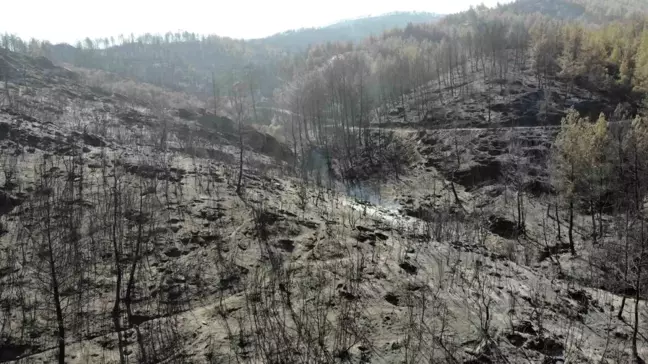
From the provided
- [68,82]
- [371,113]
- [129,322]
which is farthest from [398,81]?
[129,322]

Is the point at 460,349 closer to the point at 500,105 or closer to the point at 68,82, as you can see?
the point at 500,105

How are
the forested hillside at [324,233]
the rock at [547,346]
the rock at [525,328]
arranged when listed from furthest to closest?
the rock at [525,328]
the forested hillside at [324,233]
the rock at [547,346]

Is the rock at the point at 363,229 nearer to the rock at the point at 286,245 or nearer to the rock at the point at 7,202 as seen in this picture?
the rock at the point at 286,245

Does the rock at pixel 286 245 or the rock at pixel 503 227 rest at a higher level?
the rock at pixel 286 245

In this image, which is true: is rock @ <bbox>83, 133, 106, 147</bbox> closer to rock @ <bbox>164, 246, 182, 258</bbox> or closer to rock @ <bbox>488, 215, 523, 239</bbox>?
rock @ <bbox>164, 246, 182, 258</bbox>

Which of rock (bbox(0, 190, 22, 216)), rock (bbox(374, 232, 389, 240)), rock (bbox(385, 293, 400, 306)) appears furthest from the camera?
rock (bbox(374, 232, 389, 240))

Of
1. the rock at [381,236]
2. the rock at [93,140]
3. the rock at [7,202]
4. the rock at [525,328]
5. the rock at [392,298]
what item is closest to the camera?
the rock at [525,328]

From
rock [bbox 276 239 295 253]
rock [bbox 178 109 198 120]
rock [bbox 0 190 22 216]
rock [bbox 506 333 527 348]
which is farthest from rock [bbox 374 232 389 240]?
rock [bbox 178 109 198 120]

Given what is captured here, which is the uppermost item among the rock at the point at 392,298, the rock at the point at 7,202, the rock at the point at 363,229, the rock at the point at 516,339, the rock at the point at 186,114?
the rock at the point at 186,114

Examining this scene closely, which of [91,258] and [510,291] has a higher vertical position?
[91,258]

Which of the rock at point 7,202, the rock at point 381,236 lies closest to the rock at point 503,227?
the rock at point 381,236

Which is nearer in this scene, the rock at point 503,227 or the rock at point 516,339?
the rock at point 516,339
